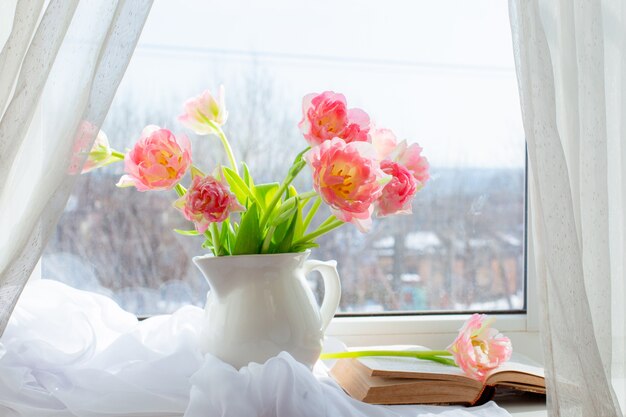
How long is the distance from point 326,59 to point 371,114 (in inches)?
5.4

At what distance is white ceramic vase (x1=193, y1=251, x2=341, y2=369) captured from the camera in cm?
100

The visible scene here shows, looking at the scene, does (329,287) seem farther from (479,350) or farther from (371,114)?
(371,114)

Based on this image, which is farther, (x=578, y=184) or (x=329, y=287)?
(x=329, y=287)

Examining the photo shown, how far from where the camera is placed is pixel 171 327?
3.67 feet

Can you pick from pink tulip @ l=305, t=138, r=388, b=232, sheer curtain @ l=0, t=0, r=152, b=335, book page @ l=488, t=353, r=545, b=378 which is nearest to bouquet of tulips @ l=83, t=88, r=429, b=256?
pink tulip @ l=305, t=138, r=388, b=232

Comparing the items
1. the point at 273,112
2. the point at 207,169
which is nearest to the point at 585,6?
the point at 273,112

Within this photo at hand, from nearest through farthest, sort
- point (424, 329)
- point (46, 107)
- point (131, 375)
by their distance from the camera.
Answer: point (46, 107)
point (131, 375)
point (424, 329)

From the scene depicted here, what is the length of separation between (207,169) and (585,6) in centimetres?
70

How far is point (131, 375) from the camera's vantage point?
97cm

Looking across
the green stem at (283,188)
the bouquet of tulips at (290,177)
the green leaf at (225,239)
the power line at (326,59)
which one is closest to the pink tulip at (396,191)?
the bouquet of tulips at (290,177)

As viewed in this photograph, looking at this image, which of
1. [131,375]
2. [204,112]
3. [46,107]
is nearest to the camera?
[46,107]

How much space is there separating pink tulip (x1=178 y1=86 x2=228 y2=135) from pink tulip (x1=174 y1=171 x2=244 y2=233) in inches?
5.9

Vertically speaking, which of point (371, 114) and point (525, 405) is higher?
point (371, 114)

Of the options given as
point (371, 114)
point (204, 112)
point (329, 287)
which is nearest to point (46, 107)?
point (204, 112)
